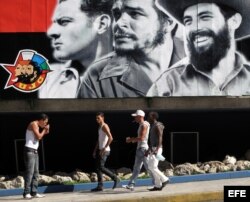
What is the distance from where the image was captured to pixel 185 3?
52.7ft

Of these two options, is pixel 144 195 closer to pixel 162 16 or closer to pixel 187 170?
pixel 187 170

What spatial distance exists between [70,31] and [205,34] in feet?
11.0

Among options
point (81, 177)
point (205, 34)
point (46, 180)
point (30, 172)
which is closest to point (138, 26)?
point (205, 34)

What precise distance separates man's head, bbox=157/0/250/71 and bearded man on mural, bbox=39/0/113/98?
1565mm

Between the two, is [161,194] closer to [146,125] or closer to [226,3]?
[146,125]

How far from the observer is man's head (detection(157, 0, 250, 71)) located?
16.1m

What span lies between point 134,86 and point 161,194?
12.4 feet

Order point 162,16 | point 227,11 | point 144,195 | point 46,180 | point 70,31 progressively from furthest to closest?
point 227,11
point 162,16
point 70,31
point 46,180
point 144,195

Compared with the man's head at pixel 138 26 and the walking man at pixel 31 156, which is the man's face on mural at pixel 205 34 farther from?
the walking man at pixel 31 156

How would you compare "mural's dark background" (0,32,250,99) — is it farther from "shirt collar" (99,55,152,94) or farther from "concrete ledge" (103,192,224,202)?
"concrete ledge" (103,192,224,202)

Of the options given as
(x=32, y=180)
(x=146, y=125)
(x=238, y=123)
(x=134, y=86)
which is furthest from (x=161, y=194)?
(x=238, y=123)

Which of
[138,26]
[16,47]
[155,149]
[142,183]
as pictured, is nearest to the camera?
[155,149]

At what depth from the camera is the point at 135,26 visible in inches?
617

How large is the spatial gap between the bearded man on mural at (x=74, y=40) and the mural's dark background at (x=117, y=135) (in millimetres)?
1633
